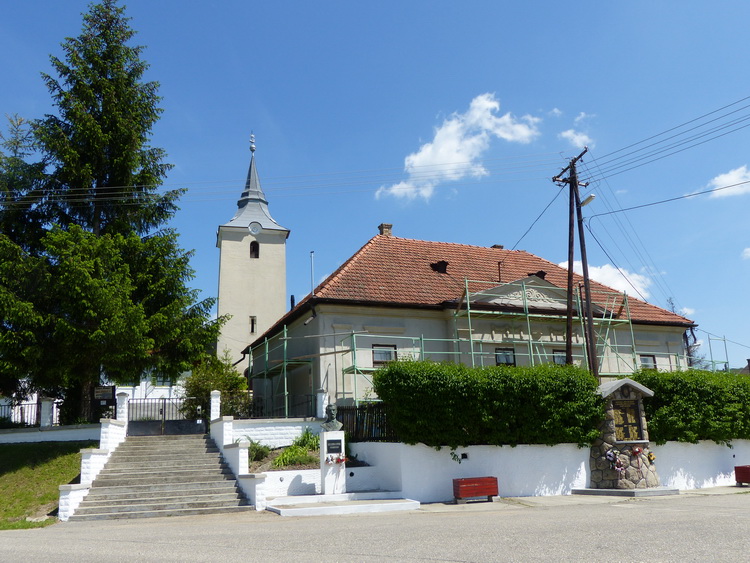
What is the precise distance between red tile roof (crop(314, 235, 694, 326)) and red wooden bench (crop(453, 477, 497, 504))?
8.30 meters

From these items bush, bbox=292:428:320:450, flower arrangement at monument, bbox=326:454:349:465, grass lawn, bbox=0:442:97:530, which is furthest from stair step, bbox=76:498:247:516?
bush, bbox=292:428:320:450

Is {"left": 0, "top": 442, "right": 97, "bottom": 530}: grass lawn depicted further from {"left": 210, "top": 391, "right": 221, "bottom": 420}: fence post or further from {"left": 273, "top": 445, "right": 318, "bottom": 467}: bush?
{"left": 273, "top": 445, "right": 318, "bottom": 467}: bush

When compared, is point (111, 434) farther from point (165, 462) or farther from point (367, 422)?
point (367, 422)

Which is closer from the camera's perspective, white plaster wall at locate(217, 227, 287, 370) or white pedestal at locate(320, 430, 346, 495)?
white pedestal at locate(320, 430, 346, 495)

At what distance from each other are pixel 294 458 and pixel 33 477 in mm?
6936

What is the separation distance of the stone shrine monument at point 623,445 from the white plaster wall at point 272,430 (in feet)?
27.7

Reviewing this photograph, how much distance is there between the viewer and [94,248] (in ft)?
64.2

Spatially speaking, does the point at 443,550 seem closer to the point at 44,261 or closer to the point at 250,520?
the point at 250,520

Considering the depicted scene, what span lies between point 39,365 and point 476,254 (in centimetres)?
1913

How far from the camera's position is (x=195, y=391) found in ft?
74.9

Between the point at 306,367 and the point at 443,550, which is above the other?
the point at 306,367

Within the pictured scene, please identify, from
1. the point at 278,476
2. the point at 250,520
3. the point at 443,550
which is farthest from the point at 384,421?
the point at 443,550

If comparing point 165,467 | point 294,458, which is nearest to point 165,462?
point 165,467

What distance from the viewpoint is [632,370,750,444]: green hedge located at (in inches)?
794
